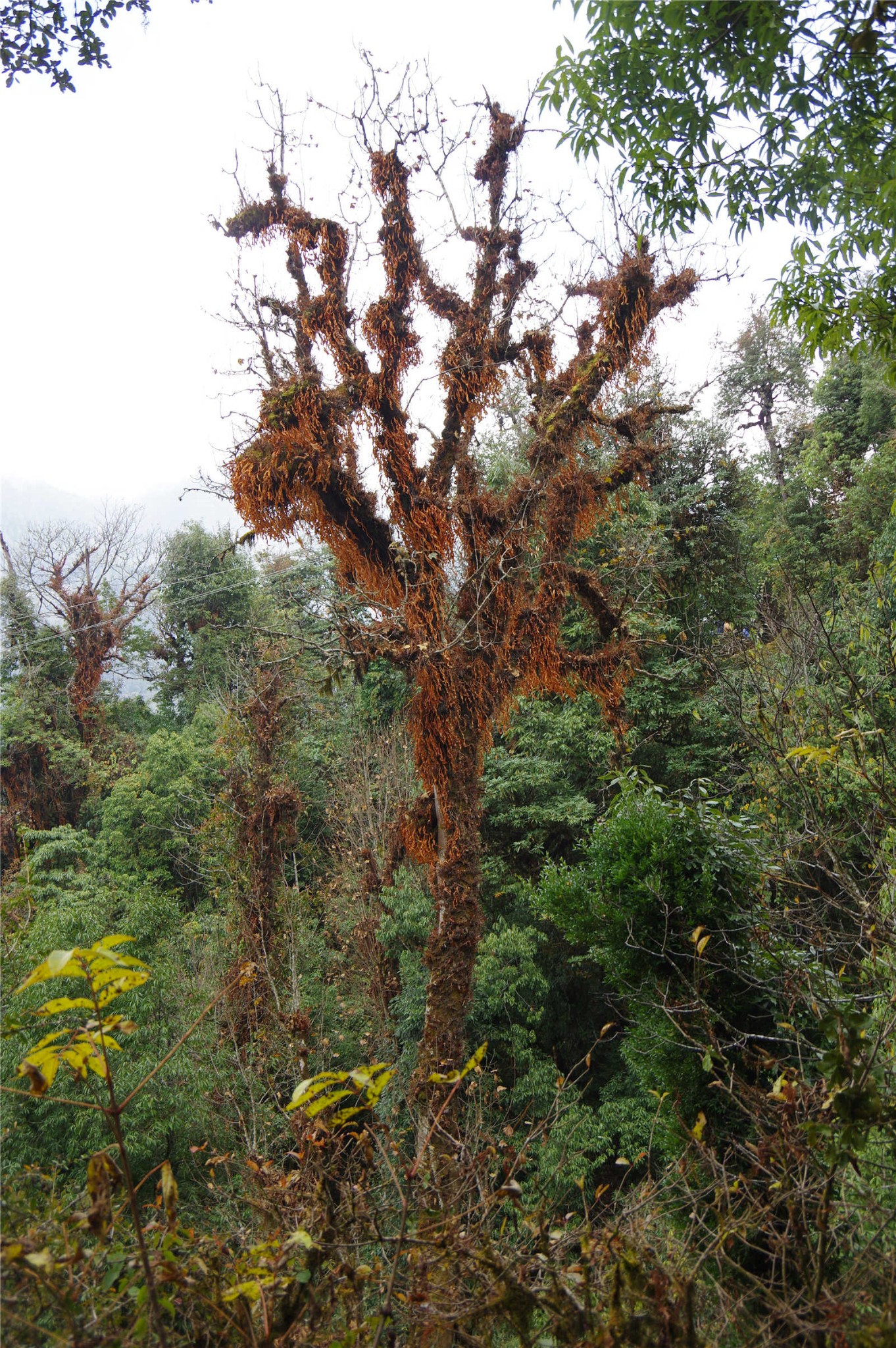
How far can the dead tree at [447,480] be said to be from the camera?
641cm

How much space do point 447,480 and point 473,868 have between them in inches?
141

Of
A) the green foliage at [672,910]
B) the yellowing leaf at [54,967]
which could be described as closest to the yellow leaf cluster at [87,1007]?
the yellowing leaf at [54,967]

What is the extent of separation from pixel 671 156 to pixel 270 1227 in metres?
3.53

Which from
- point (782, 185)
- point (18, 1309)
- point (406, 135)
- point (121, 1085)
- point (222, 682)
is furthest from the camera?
point (222, 682)

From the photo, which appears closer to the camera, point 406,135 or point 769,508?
point 406,135

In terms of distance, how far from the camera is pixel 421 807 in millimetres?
7062

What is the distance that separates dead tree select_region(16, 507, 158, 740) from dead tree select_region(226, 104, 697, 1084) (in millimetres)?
13199

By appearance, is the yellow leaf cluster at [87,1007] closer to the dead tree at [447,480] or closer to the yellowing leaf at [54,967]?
the yellowing leaf at [54,967]

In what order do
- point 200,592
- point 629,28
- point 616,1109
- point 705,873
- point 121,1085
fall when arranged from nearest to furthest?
point 629,28, point 705,873, point 121,1085, point 616,1109, point 200,592

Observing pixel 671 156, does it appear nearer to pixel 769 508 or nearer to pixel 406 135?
pixel 406 135

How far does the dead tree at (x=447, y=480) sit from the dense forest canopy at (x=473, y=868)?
4 cm

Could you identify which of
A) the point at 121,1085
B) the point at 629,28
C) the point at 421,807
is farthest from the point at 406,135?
the point at 121,1085

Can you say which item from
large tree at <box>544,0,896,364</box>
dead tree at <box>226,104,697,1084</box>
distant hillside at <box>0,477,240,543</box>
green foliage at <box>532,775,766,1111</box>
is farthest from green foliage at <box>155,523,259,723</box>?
large tree at <box>544,0,896,364</box>

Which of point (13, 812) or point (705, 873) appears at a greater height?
point (13, 812)
